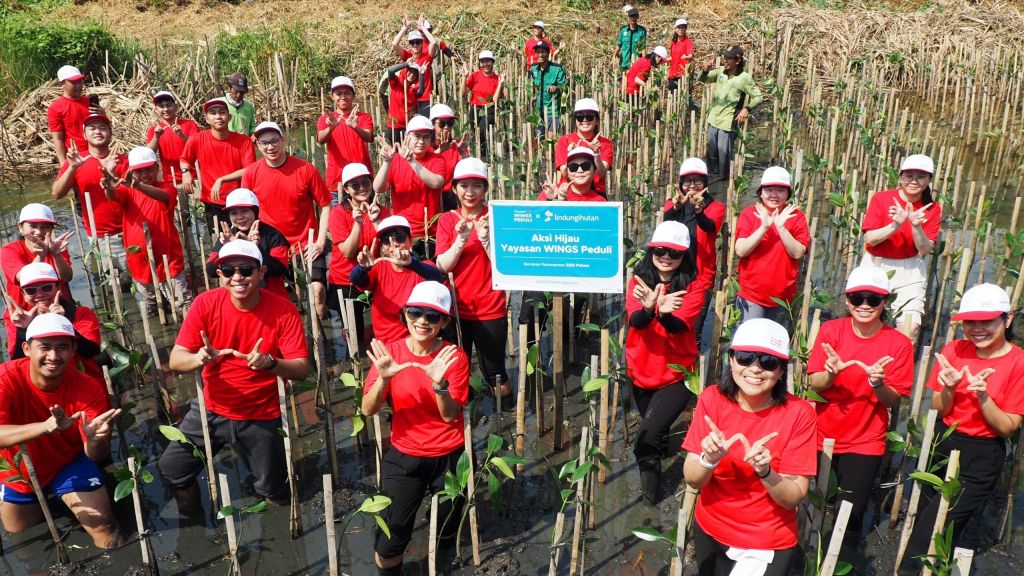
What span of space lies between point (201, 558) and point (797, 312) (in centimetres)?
522

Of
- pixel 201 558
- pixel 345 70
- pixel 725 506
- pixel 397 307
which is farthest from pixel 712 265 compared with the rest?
pixel 345 70

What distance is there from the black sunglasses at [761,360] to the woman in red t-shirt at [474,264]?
8.72 ft

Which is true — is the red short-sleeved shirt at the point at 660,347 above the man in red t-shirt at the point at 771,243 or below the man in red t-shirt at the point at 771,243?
below

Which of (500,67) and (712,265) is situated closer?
(712,265)

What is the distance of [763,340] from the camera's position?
3.70 metres

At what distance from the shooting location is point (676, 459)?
605cm

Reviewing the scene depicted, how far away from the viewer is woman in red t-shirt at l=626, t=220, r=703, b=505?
518 cm

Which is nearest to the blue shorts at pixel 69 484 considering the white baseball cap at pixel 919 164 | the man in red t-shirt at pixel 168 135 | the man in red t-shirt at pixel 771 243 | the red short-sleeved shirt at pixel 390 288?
the red short-sleeved shirt at pixel 390 288

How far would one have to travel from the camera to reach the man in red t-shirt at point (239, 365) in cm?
506

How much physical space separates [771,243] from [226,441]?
4328 millimetres

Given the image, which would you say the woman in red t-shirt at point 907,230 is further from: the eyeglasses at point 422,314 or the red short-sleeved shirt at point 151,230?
the red short-sleeved shirt at point 151,230

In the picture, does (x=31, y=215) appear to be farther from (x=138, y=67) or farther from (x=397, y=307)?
(x=138, y=67)

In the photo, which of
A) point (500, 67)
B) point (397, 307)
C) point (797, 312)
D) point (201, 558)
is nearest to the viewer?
point (201, 558)

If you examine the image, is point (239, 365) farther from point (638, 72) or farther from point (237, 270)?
point (638, 72)
